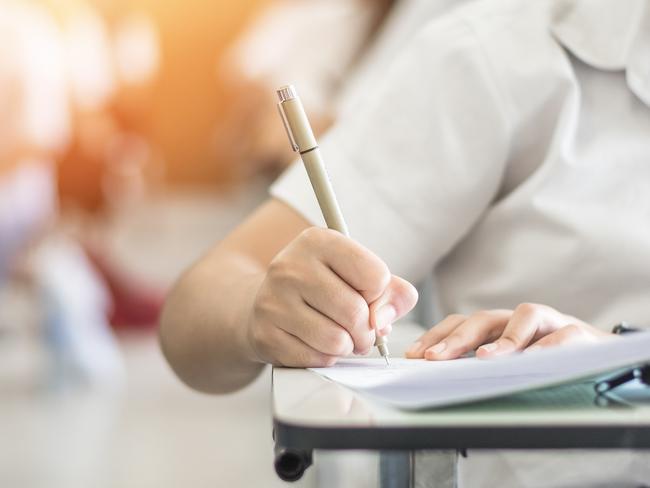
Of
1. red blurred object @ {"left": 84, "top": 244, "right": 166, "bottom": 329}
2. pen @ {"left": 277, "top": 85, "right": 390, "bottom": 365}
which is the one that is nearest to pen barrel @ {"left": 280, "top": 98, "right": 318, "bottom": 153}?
pen @ {"left": 277, "top": 85, "right": 390, "bottom": 365}

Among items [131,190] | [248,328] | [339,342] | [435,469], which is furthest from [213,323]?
[131,190]

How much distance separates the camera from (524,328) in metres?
0.64

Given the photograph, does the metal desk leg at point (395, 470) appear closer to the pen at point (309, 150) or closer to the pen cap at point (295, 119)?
the pen at point (309, 150)

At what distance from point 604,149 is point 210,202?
4545 mm

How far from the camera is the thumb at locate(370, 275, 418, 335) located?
614mm

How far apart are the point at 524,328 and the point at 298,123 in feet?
0.59

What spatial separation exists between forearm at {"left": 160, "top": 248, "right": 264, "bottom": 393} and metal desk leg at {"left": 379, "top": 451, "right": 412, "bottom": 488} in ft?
0.57

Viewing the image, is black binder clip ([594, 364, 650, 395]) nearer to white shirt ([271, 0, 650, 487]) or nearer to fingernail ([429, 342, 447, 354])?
fingernail ([429, 342, 447, 354])

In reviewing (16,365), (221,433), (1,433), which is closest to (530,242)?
(221,433)

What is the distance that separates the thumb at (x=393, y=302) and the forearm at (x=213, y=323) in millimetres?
137

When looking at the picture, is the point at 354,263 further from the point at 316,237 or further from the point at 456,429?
the point at 456,429

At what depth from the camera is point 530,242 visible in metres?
0.88

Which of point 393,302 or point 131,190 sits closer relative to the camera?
point 393,302

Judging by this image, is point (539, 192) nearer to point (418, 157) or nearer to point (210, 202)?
point (418, 157)
